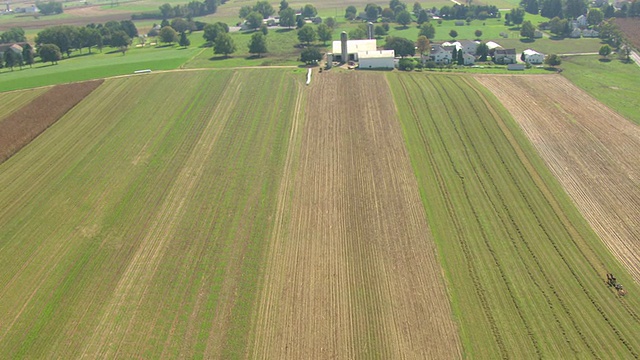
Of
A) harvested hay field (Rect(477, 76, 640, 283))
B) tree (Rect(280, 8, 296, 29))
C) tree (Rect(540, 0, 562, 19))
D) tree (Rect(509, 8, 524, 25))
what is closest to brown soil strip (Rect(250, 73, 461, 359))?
harvested hay field (Rect(477, 76, 640, 283))

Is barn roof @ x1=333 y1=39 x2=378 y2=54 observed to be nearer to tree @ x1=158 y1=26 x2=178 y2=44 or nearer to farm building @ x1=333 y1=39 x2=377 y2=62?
farm building @ x1=333 y1=39 x2=377 y2=62

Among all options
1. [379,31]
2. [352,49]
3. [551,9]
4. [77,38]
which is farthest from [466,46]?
[77,38]

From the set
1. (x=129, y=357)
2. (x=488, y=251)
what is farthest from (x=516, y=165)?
(x=129, y=357)

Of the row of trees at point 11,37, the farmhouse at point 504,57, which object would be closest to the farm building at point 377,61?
the farmhouse at point 504,57

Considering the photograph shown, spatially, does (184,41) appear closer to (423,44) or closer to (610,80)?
(423,44)

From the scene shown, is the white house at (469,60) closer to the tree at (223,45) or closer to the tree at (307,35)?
the tree at (307,35)

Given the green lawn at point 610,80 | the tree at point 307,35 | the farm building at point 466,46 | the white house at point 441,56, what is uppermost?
the tree at point 307,35
